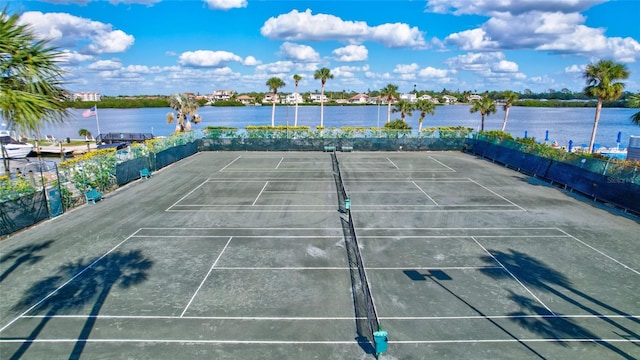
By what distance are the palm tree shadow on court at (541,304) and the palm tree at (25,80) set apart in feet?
39.3

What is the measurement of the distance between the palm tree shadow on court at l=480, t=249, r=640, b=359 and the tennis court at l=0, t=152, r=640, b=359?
0.05 m

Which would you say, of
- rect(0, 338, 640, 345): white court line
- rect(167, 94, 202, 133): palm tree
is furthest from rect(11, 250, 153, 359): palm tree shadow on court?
rect(167, 94, 202, 133): palm tree

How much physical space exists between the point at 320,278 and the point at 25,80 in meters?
9.92

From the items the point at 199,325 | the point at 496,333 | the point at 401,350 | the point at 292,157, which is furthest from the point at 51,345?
the point at 292,157

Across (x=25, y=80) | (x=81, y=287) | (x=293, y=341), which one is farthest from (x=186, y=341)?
(x=25, y=80)

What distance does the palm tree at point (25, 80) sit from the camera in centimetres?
532

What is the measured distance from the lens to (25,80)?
564 cm

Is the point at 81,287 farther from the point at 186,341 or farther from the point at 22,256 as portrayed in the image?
the point at 186,341

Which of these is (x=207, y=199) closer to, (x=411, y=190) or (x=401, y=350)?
(x=411, y=190)

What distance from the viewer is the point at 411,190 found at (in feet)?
82.5

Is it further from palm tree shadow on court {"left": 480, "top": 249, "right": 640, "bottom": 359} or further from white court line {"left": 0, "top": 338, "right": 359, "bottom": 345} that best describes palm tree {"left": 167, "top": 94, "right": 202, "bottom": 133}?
palm tree shadow on court {"left": 480, "top": 249, "right": 640, "bottom": 359}

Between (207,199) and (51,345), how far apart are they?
45.0 feet

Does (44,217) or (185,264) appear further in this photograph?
(44,217)

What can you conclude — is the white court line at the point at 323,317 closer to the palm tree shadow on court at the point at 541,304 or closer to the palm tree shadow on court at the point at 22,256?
the palm tree shadow on court at the point at 541,304
